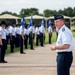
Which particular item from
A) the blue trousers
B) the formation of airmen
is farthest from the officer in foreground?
the formation of airmen

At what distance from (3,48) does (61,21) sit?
7.79 metres

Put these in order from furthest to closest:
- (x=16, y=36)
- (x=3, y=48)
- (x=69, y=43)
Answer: (x=16, y=36)
(x=3, y=48)
(x=69, y=43)

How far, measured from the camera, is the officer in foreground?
276 inches

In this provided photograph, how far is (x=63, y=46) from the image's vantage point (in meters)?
7.00

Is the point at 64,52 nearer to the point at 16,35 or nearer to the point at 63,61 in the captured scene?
the point at 63,61

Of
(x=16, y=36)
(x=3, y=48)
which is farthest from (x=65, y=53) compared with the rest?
(x=16, y=36)

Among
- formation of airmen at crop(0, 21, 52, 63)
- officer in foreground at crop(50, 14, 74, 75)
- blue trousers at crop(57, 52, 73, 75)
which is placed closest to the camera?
officer in foreground at crop(50, 14, 74, 75)

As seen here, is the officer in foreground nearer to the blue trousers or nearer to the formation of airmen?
the blue trousers

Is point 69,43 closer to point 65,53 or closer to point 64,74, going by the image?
point 65,53

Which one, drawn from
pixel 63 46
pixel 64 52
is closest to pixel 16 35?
pixel 64 52

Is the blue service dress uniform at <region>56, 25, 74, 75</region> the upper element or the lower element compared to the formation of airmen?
upper

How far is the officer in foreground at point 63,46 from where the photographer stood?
23.0 feet

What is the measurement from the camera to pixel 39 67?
1291cm

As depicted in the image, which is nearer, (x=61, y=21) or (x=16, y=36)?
(x=61, y=21)
